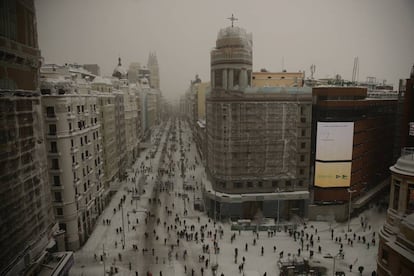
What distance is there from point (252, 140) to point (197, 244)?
18097 millimetres

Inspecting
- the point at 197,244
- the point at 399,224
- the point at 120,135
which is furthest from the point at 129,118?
the point at 399,224

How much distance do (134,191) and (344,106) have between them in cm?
4288

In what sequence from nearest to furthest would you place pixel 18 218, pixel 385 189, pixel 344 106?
pixel 18 218
pixel 344 106
pixel 385 189

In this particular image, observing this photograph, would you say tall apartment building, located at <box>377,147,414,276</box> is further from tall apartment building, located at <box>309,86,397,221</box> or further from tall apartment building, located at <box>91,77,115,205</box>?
tall apartment building, located at <box>91,77,115,205</box>

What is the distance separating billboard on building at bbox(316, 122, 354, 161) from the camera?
50.0 meters

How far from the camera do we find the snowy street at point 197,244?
122 feet

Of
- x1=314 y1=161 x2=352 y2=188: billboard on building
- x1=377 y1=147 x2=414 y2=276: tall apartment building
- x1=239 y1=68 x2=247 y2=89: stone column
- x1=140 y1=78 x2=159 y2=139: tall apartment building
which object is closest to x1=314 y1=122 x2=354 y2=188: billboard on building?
x1=314 y1=161 x2=352 y2=188: billboard on building

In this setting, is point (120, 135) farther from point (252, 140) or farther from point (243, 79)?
point (243, 79)

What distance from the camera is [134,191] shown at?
216ft

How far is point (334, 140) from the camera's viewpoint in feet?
165

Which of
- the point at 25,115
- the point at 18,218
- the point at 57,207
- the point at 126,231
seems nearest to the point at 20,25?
the point at 25,115

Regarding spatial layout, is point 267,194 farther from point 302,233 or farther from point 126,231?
point 126,231

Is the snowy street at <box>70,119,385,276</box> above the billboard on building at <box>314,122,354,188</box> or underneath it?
underneath

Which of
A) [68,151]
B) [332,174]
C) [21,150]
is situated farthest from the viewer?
[332,174]
